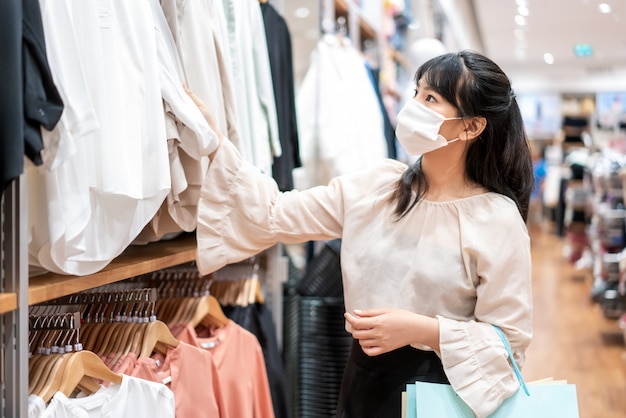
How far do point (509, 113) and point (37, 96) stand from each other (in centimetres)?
110

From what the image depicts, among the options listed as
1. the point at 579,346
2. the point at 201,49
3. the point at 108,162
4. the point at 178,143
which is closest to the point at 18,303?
the point at 108,162

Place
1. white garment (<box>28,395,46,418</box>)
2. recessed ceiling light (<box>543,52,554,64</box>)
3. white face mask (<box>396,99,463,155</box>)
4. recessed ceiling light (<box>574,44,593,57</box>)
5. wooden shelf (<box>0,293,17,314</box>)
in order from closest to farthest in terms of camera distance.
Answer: wooden shelf (<box>0,293,17,314</box>), white garment (<box>28,395,46,418</box>), white face mask (<box>396,99,463,155</box>), recessed ceiling light (<box>574,44,593,57</box>), recessed ceiling light (<box>543,52,554,64</box>)

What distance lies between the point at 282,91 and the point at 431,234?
54.4 inches

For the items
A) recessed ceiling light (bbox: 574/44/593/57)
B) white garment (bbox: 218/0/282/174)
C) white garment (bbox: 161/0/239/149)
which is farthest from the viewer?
recessed ceiling light (bbox: 574/44/593/57)

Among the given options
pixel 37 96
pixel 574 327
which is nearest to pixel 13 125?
pixel 37 96

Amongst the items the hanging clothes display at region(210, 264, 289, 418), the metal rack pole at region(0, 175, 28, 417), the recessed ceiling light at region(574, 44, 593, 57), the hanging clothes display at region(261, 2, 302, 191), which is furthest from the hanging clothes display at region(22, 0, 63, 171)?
the recessed ceiling light at region(574, 44, 593, 57)

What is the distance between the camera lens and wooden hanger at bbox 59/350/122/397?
1.56 m

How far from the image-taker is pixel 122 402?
1.67 meters

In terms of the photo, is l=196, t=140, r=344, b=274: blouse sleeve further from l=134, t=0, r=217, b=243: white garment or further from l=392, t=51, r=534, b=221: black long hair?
l=392, t=51, r=534, b=221: black long hair

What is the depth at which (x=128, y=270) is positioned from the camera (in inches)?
71.3

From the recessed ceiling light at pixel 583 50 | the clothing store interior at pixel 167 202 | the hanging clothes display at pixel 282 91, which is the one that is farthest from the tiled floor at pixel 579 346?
the recessed ceiling light at pixel 583 50

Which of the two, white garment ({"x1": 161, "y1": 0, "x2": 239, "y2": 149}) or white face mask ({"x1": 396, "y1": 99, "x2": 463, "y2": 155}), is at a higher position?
white garment ({"x1": 161, "y1": 0, "x2": 239, "y2": 149})

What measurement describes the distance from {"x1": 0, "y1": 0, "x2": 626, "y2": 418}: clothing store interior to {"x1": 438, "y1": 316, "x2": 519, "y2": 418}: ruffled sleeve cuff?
49cm

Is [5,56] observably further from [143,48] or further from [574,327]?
[574,327]
